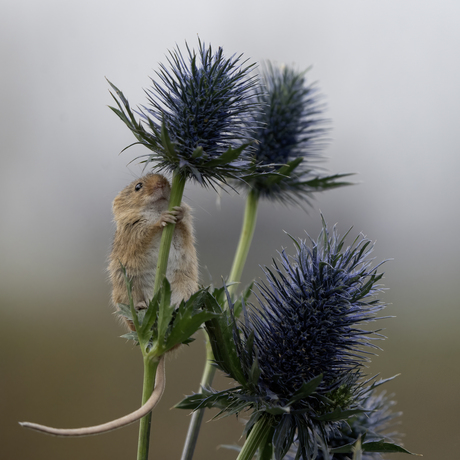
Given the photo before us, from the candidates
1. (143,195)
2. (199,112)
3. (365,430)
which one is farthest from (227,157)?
(365,430)

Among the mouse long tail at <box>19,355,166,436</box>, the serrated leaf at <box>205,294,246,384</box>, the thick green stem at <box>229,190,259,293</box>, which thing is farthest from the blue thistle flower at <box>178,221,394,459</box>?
the thick green stem at <box>229,190,259,293</box>

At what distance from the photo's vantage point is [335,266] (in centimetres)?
205

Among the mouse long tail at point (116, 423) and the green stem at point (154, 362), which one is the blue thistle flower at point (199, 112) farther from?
the mouse long tail at point (116, 423)

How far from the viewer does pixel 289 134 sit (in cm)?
324

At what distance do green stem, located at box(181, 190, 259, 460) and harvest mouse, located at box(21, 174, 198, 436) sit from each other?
255mm

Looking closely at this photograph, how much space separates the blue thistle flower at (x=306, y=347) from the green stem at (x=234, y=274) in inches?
9.3

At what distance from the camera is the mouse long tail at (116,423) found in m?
1.53

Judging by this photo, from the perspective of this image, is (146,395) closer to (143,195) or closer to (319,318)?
(319,318)

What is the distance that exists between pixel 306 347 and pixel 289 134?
1.65m

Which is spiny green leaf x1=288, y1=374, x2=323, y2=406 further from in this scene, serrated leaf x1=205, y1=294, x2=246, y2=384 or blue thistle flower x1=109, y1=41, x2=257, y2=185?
blue thistle flower x1=109, y1=41, x2=257, y2=185

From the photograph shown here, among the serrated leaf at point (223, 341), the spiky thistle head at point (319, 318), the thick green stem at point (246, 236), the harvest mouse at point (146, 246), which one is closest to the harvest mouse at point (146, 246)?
the harvest mouse at point (146, 246)

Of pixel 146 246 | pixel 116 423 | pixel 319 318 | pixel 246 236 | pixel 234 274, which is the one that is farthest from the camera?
pixel 246 236

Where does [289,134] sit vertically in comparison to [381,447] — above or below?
above

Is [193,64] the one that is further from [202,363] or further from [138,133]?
[202,363]
